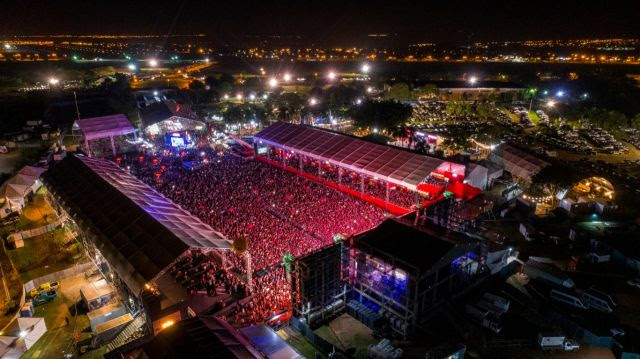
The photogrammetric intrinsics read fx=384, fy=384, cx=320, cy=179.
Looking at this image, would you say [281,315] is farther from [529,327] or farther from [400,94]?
[400,94]

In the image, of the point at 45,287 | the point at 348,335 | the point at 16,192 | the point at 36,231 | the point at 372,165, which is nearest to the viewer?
the point at 348,335

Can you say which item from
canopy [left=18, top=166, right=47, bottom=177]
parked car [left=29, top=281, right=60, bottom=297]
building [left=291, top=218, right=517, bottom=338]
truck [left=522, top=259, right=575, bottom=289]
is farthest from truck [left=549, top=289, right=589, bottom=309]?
canopy [left=18, top=166, right=47, bottom=177]

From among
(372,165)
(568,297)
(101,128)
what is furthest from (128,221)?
(101,128)

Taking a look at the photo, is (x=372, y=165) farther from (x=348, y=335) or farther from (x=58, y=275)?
(x=58, y=275)

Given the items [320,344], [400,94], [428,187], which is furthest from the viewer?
[400,94]

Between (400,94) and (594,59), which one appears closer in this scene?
(400,94)

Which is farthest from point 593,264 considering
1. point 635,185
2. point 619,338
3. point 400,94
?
point 400,94
